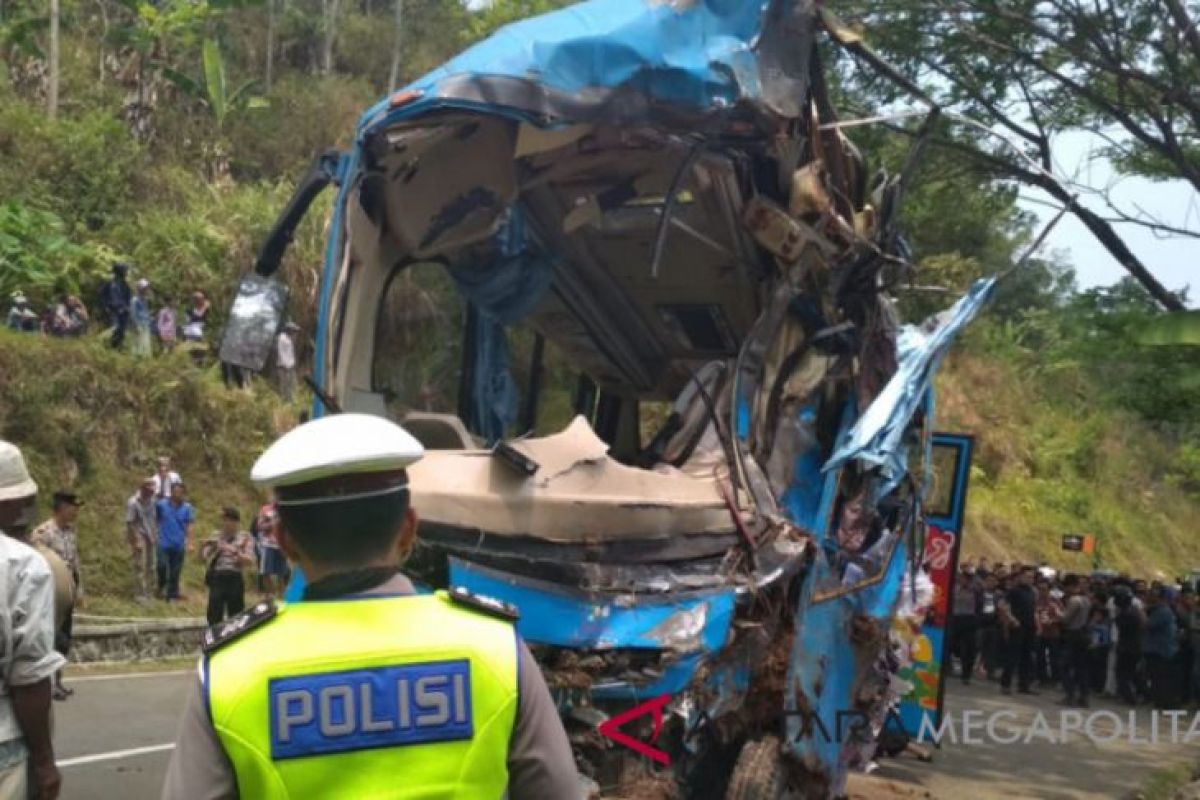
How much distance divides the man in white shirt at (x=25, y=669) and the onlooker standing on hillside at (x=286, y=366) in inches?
542

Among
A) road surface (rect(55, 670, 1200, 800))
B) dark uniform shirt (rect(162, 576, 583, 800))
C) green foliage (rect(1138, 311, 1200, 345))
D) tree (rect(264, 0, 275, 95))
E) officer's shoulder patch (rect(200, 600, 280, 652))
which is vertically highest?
tree (rect(264, 0, 275, 95))

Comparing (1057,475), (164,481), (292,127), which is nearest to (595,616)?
(164,481)

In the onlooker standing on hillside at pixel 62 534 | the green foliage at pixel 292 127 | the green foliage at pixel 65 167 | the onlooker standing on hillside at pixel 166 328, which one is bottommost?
the onlooker standing on hillside at pixel 62 534

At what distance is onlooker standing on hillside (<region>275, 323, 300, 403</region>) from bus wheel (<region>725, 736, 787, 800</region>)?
40.9ft

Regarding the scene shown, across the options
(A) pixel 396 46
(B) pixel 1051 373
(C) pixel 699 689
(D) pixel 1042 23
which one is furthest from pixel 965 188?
(B) pixel 1051 373

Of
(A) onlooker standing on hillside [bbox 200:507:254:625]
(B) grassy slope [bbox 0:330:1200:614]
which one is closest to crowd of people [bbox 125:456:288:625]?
(B) grassy slope [bbox 0:330:1200:614]

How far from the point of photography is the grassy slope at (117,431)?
14.9 m

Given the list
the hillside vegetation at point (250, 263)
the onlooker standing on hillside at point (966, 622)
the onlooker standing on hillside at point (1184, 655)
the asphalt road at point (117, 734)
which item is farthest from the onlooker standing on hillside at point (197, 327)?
the onlooker standing on hillside at point (1184, 655)

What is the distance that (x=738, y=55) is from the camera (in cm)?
564

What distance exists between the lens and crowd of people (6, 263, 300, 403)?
16828 millimetres

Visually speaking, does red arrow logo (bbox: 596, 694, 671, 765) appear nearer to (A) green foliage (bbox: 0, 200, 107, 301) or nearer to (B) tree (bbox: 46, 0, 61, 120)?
Answer: (A) green foliage (bbox: 0, 200, 107, 301)

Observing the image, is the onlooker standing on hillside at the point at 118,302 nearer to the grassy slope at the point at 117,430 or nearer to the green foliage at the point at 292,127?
the grassy slope at the point at 117,430

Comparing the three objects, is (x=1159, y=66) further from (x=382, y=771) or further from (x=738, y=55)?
(x=382, y=771)

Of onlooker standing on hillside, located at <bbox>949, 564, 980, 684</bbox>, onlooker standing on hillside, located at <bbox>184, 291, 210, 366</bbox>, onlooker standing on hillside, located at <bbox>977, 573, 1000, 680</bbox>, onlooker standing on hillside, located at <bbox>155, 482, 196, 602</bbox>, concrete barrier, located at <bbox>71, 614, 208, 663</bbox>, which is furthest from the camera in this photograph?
onlooker standing on hillside, located at <bbox>184, 291, 210, 366</bbox>
